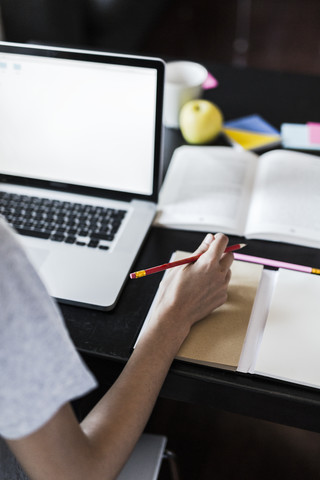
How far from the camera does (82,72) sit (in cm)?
103

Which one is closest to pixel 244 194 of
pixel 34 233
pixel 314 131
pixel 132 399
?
pixel 314 131

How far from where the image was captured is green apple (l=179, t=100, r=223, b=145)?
4.35ft

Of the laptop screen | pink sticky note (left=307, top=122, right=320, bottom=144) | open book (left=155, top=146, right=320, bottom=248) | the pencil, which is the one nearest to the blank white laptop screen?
the laptop screen

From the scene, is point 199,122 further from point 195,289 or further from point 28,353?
point 28,353

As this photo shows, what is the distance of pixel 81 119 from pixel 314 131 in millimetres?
615

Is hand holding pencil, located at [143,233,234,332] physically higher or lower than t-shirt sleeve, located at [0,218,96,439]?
lower

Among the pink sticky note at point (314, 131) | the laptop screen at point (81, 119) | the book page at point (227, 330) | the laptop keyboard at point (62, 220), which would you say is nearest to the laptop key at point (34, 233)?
the laptop keyboard at point (62, 220)

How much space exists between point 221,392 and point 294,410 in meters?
0.11

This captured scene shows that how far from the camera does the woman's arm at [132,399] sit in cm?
65

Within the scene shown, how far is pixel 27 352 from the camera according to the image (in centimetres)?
60

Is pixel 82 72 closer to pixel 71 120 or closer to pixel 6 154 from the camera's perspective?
pixel 71 120

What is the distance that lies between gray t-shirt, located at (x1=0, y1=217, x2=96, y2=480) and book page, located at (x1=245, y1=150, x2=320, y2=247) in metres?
0.56

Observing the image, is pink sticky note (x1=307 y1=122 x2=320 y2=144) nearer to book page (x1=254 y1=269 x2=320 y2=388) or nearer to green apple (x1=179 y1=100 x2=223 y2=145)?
green apple (x1=179 y1=100 x2=223 y2=145)

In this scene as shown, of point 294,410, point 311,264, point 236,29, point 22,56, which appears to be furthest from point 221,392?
point 236,29
